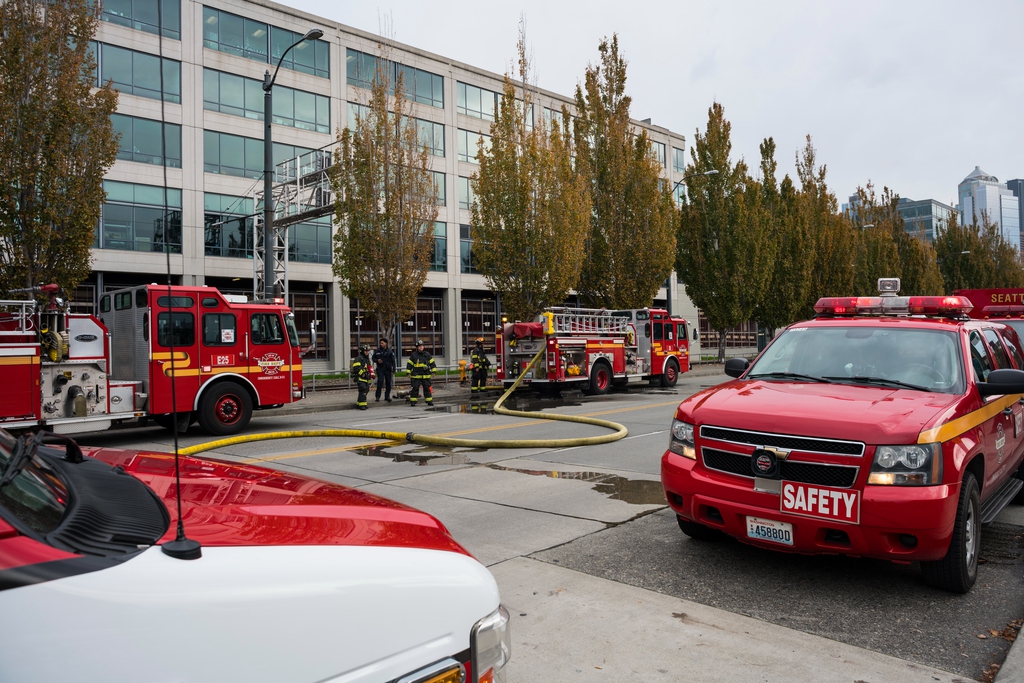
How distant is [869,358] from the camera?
18.7ft

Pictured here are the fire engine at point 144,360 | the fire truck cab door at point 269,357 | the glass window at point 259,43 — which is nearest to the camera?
the fire engine at point 144,360

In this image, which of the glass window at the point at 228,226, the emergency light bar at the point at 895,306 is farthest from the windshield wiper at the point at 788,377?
the glass window at the point at 228,226

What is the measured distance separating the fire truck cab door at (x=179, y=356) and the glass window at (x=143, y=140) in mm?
17218

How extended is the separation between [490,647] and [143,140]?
31458 millimetres

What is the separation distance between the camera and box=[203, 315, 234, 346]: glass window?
44.3ft

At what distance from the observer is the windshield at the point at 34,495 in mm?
1479

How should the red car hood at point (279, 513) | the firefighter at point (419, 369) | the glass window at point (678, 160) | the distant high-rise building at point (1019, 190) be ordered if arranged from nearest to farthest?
the red car hood at point (279, 513), the firefighter at point (419, 369), the glass window at point (678, 160), the distant high-rise building at point (1019, 190)

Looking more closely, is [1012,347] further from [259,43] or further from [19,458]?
[259,43]

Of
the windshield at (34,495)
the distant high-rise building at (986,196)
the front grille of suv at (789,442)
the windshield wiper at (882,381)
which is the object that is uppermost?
the distant high-rise building at (986,196)

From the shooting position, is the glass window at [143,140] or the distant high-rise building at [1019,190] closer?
the glass window at [143,140]

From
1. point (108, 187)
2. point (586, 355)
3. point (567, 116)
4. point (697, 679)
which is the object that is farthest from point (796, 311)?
point (697, 679)

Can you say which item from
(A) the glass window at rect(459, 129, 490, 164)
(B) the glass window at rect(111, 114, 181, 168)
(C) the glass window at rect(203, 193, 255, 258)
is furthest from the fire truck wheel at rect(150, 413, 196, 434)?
(A) the glass window at rect(459, 129, 490, 164)

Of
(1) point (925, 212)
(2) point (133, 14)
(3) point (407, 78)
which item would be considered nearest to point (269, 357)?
(2) point (133, 14)

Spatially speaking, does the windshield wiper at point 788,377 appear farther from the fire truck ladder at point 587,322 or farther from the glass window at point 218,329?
the fire truck ladder at point 587,322
